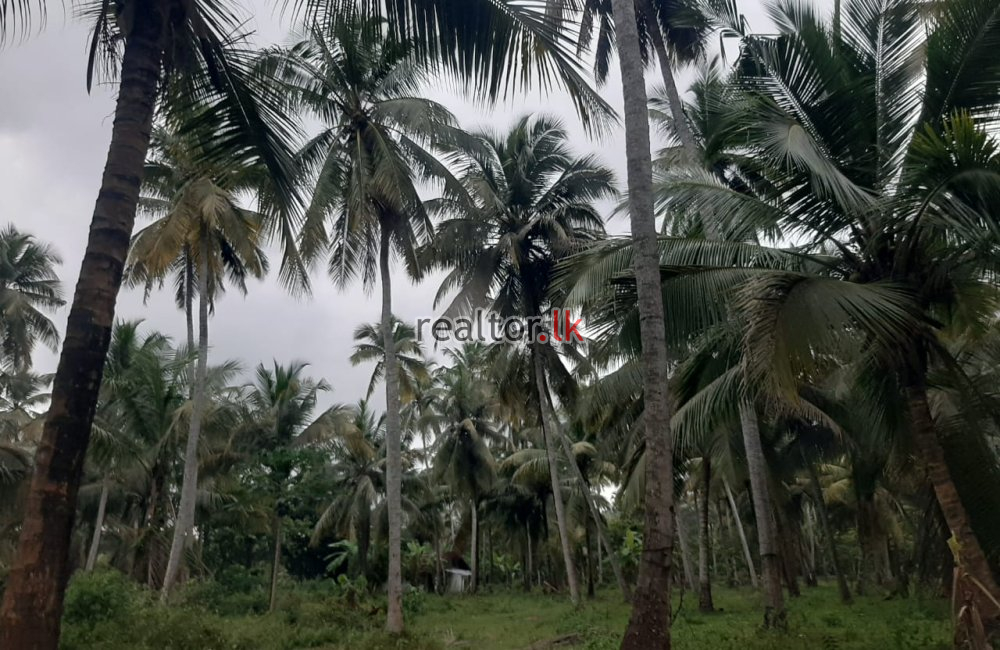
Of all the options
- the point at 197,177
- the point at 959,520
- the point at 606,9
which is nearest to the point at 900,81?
the point at 959,520

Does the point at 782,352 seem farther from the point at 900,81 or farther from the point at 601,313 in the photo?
the point at 900,81

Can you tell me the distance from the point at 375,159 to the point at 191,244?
577cm

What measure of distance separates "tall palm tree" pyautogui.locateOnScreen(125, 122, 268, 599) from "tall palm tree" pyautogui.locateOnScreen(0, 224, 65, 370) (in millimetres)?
8874

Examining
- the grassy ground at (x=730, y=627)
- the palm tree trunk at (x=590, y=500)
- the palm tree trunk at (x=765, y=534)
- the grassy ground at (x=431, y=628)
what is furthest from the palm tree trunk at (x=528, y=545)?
the palm tree trunk at (x=765, y=534)

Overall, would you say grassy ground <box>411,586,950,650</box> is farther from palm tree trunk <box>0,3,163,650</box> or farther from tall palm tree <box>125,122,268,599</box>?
palm tree trunk <box>0,3,163,650</box>

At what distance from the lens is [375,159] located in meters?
14.0

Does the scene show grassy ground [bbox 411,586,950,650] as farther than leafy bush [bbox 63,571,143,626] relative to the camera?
No

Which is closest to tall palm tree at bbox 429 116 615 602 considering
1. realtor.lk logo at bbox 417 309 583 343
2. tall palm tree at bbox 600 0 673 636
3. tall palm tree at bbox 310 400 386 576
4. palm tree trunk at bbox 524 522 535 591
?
realtor.lk logo at bbox 417 309 583 343

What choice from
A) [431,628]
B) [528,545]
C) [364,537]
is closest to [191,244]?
[431,628]

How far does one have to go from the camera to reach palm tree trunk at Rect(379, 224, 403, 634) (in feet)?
43.7

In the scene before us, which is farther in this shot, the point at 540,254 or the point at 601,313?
the point at 540,254

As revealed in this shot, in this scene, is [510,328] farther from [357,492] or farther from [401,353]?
[357,492]

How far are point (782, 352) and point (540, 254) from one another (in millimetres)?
12350

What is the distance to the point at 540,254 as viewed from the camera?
1830 cm
